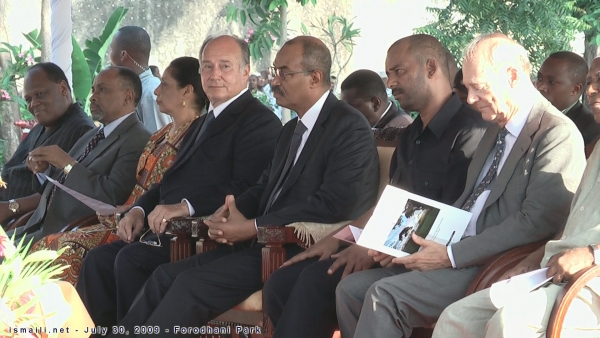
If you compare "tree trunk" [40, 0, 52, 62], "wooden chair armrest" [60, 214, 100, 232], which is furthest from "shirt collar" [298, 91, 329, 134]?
"tree trunk" [40, 0, 52, 62]

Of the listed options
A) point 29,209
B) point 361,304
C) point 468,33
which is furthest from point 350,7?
point 361,304

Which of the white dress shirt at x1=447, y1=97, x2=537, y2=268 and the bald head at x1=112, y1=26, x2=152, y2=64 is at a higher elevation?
the bald head at x1=112, y1=26, x2=152, y2=64

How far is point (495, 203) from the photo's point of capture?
10.6 ft

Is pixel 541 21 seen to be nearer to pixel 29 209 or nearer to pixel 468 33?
pixel 468 33

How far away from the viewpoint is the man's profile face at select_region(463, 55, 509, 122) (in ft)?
10.5

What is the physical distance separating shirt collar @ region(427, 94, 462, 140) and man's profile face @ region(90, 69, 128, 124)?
2.33m

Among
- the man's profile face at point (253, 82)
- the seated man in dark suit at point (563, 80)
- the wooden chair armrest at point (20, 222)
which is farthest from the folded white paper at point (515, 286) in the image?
the man's profile face at point (253, 82)

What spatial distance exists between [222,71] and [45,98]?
1.78 meters

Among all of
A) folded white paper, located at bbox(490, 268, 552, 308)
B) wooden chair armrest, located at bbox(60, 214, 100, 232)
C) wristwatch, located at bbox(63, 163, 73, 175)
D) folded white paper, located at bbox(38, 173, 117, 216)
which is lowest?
wooden chair armrest, located at bbox(60, 214, 100, 232)

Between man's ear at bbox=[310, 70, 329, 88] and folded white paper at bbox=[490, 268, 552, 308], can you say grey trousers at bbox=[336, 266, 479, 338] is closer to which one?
folded white paper at bbox=[490, 268, 552, 308]

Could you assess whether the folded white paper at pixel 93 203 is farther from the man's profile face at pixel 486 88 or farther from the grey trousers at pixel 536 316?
the grey trousers at pixel 536 316

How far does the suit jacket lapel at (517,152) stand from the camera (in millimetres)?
3172

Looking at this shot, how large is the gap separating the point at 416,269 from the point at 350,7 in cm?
1184

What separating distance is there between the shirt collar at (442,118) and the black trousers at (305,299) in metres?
0.71
